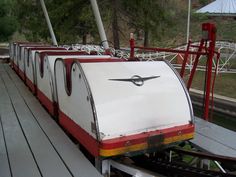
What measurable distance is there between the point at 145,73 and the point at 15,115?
2054mm

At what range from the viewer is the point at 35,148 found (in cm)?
345

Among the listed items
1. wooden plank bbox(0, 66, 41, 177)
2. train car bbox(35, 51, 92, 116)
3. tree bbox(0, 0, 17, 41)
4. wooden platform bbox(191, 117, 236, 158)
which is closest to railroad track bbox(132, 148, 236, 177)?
wooden platform bbox(191, 117, 236, 158)

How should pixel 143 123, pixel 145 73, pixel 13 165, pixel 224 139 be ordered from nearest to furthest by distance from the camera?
pixel 13 165 → pixel 143 123 → pixel 145 73 → pixel 224 139

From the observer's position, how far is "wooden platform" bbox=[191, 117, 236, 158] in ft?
11.6

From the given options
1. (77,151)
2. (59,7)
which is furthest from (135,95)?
(59,7)

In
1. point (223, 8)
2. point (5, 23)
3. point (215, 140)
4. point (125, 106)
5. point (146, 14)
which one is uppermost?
point (223, 8)

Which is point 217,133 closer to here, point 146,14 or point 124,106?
point 124,106

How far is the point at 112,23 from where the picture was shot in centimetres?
1518

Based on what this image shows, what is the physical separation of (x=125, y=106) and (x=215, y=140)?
3.99 feet

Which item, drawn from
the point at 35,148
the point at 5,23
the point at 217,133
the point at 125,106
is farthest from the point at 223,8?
the point at 35,148

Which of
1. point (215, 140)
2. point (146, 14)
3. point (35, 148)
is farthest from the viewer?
point (146, 14)

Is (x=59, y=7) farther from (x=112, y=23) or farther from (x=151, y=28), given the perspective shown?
(x=151, y=28)

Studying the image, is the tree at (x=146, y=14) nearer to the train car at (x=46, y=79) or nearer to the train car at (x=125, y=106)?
the train car at (x=46, y=79)

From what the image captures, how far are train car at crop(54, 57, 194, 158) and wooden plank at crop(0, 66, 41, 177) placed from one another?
0.51 m
